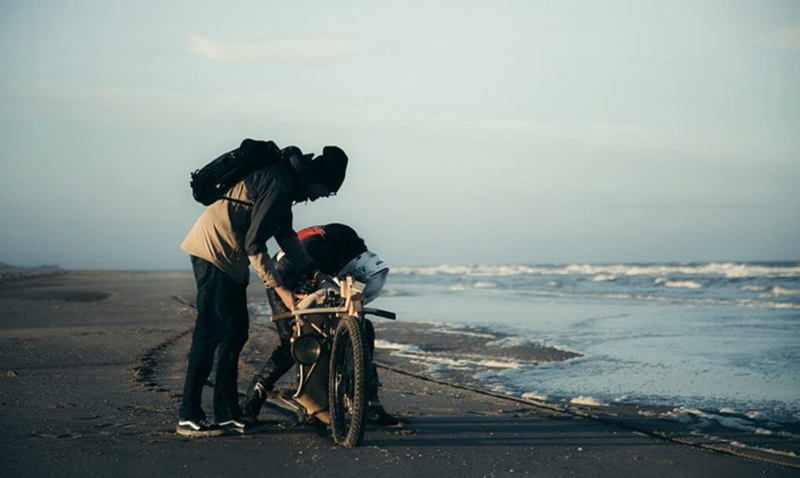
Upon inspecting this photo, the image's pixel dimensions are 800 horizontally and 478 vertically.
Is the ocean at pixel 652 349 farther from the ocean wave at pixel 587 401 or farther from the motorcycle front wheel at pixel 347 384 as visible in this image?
the motorcycle front wheel at pixel 347 384

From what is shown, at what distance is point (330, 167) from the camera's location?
15.8ft

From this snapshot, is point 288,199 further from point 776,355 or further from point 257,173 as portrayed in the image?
point 776,355

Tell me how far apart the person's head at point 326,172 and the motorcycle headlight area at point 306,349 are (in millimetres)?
898

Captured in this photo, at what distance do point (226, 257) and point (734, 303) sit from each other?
59.6ft

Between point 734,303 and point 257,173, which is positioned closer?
point 257,173

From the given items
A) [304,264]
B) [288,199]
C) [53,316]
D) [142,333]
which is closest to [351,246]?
[304,264]

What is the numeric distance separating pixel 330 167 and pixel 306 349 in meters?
1.17

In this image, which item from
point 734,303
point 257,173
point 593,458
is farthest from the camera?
point 734,303

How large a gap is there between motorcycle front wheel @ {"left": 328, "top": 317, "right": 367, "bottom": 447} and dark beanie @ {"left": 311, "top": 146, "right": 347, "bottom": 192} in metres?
0.89

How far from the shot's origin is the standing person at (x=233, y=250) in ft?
15.2

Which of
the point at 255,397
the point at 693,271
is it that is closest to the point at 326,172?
the point at 255,397

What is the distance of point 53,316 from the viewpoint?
1428 centimetres

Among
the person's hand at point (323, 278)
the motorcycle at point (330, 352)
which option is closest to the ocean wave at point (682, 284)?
the person's hand at point (323, 278)

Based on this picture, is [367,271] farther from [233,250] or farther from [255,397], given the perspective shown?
[255,397]
